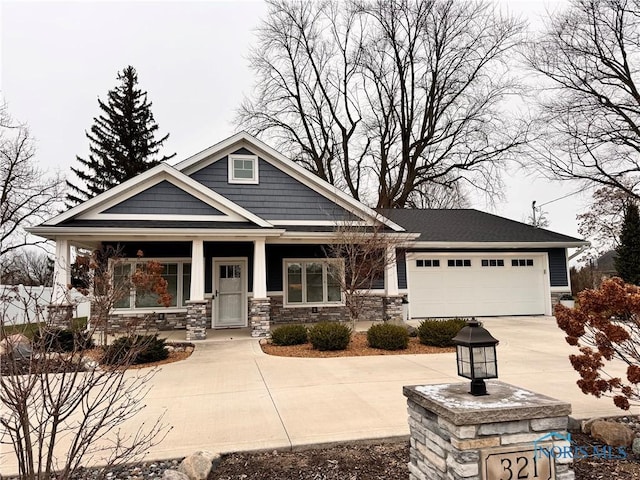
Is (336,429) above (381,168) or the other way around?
the other way around

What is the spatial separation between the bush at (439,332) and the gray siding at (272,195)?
4.73m

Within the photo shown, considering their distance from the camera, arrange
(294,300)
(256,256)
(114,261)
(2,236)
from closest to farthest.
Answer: (114,261) < (256,256) < (294,300) < (2,236)

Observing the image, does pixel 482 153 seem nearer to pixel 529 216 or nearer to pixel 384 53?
pixel 384 53

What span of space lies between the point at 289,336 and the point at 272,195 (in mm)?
5071

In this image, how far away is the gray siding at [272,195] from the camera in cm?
1280

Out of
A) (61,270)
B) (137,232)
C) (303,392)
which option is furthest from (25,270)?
(303,392)

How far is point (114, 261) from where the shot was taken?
857cm

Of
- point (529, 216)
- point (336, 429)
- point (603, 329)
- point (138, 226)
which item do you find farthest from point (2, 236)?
point (529, 216)

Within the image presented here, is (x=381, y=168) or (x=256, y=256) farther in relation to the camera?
(x=381, y=168)

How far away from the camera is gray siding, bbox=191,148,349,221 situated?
12.8 meters

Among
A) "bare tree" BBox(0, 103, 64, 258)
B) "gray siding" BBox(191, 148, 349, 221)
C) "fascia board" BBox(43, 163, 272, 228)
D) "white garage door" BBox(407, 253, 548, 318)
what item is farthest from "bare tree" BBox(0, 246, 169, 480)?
"bare tree" BBox(0, 103, 64, 258)

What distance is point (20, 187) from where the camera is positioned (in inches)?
772

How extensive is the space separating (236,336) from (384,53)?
2032 centimetres

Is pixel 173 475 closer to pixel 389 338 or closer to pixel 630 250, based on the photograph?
pixel 389 338
